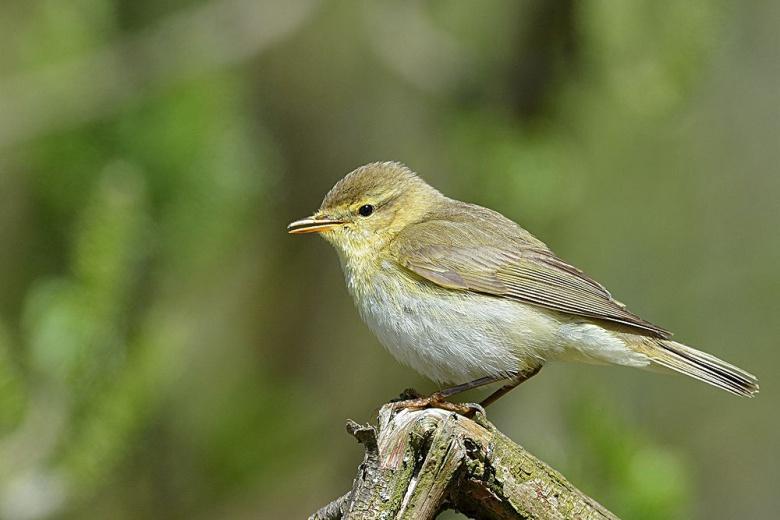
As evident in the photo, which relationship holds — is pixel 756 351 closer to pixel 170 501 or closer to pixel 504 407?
pixel 504 407

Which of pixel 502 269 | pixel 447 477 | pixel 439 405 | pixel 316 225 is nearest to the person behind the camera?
pixel 447 477

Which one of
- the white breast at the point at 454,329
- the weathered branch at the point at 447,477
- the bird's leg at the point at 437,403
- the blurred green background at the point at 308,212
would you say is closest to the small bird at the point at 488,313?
the white breast at the point at 454,329

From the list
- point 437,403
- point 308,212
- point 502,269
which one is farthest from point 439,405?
point 308,212

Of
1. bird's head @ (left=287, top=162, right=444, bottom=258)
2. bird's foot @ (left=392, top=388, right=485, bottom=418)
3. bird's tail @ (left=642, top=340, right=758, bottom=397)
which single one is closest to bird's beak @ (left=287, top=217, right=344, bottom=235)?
bird's head @ (left=287, top=162, right=444, bottom=258)

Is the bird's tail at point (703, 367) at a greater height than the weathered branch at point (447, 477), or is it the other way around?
the bird's tail at point (703, 367)

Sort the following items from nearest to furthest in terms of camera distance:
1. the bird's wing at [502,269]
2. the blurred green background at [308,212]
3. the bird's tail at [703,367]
Result: 1. the bird's tail at [703,367]
2. the bird's wing at [502,269]
3. the blurred green background at [308,212]

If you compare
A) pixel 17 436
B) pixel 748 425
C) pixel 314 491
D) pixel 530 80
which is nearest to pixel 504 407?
pixel 314 491

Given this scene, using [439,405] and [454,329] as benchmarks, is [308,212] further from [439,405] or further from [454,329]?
[439,405]

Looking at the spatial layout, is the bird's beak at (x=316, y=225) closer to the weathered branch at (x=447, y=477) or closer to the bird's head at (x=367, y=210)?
the bird's head at (x=367, y=210)
